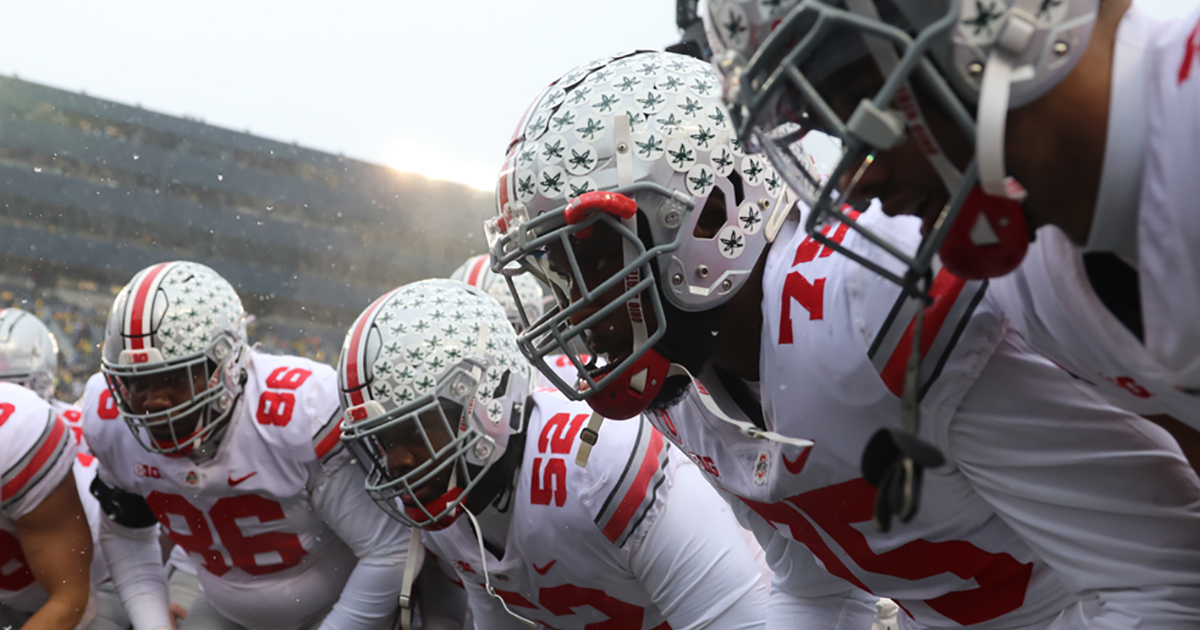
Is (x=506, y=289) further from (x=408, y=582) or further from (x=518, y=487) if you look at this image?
(x=518, y=487)

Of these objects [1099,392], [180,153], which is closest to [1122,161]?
[1099,392]

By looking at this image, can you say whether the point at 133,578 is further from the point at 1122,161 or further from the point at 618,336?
the point at 1122,161

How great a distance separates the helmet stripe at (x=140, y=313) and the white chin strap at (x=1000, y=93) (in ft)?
8.99

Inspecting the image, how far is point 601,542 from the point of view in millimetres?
2102

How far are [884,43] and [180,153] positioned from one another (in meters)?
11.6

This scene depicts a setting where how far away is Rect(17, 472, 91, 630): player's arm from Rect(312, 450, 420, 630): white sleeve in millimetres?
822

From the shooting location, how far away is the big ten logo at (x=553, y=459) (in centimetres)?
219

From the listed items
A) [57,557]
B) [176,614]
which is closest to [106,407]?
[57,557]

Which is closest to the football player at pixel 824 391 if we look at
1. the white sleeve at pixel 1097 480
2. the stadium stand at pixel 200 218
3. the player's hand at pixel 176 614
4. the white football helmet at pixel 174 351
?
the white sleeve at pixel 1097 480

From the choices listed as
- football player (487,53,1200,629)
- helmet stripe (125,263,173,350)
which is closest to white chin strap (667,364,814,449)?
football player (487,53,1200,629)

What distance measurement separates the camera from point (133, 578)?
3381 millimetres

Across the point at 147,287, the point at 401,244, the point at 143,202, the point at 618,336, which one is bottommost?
the point at 401,244

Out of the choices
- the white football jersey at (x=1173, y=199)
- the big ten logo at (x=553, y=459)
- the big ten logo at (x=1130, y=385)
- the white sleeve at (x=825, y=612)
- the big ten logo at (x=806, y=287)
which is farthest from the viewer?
the big ten logo at (x=553, y=459)

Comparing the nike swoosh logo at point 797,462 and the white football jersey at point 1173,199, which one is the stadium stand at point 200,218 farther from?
the white football jersey at point 1173,199
